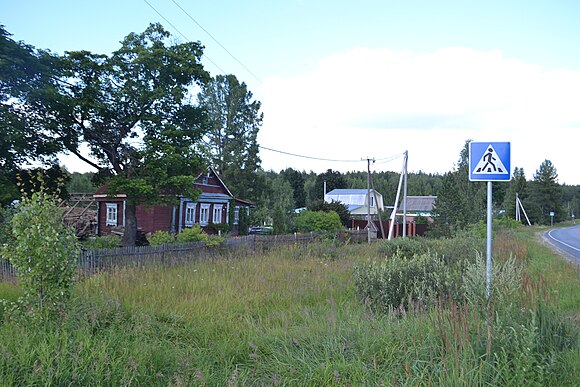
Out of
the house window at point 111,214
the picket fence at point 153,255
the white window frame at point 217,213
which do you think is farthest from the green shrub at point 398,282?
the house window at point 111,214

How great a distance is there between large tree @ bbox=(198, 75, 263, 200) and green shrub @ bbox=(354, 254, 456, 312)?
3488cm

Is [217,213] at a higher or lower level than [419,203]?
lower

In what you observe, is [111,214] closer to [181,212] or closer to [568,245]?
[181,212]

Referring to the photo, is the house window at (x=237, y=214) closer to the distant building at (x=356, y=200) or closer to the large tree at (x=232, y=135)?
the large tree at (x=232, y=135)

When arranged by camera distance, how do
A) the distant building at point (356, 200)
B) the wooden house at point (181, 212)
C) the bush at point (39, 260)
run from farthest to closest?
the distant building at point (356, 200) → the wooden house at point (181, 212) → the bush at point (39, 260)

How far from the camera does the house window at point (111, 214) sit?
1281 inches

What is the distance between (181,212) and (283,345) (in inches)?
1083

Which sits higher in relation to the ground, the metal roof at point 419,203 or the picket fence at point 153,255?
the metal roof at point 419,203

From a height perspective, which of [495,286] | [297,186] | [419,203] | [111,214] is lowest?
[111,214]

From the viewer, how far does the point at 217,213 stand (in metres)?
35.4

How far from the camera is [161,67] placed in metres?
21.8

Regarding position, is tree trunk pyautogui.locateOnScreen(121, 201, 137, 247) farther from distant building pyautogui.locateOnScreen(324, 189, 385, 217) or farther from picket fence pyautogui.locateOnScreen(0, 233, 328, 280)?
distant building pyautogui.locateOnScreen(324, 189, 385, 217)

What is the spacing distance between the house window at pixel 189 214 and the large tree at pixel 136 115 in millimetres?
8390

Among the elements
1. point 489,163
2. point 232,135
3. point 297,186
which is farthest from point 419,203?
point 489,163
